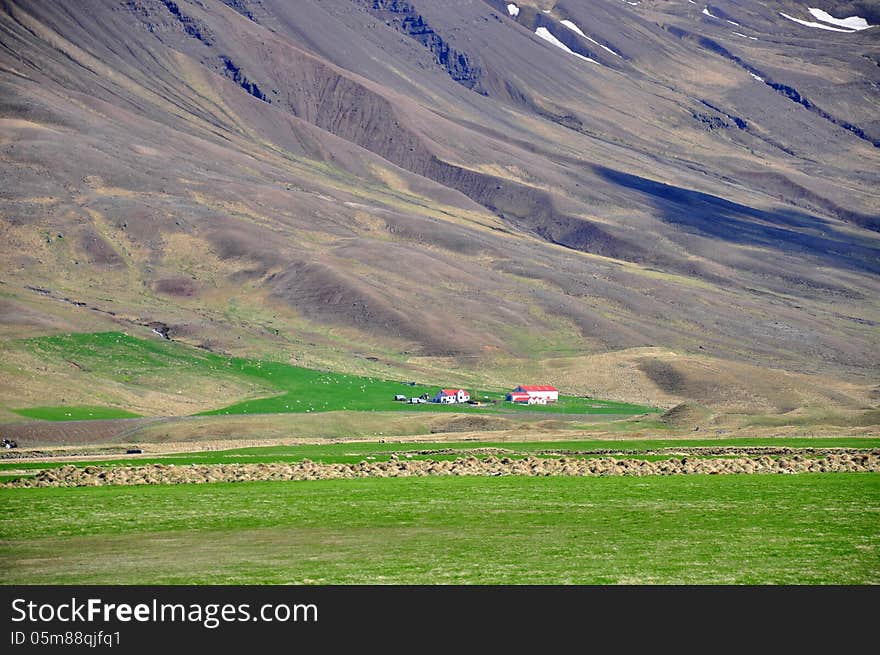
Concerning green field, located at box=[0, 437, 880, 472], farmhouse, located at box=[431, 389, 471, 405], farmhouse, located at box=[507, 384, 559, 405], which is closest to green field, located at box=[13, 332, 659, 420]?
farmhouse, located at box=[507, 384, 559, 405]

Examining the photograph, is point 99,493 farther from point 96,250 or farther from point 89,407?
point 96,250

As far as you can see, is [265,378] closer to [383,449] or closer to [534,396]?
[534,396]

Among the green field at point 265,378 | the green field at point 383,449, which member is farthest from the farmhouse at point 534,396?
the green field at point 383,449

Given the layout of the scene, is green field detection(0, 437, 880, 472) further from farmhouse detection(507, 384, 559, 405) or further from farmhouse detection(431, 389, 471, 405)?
farmhouse detection(507, 384, 559, 405)

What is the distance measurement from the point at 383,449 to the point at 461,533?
168 feet

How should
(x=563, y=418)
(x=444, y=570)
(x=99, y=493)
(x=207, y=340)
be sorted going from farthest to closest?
(x=207, y=340), (x=563, y=418), (x=99, y=493), (x=444, y=570)

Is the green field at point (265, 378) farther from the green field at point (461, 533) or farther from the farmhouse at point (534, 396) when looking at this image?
the green field at point (461, 533)

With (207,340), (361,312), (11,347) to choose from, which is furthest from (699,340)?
(11,347)

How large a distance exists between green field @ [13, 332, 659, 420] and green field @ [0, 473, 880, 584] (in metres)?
87.6

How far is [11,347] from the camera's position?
136 metres

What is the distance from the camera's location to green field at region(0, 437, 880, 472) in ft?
220
